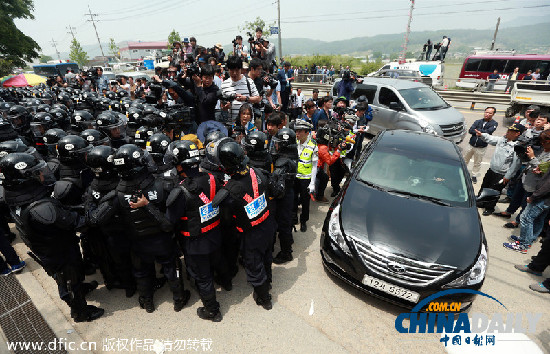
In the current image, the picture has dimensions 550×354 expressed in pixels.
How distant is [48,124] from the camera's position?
4.93m

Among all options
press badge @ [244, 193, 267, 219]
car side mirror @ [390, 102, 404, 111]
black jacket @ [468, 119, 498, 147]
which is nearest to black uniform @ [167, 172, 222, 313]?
press badge @ [244, 193, 267, 219]

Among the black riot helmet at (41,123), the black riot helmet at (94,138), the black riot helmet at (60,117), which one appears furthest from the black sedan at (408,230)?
the black riot helmet at (60,117)

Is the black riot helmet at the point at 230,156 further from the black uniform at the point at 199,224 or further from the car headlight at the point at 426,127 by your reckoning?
the car headlight at the point at 426,127

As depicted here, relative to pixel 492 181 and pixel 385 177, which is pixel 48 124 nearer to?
pixel 385 177

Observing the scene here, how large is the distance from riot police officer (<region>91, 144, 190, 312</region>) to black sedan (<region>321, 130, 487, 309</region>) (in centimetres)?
201

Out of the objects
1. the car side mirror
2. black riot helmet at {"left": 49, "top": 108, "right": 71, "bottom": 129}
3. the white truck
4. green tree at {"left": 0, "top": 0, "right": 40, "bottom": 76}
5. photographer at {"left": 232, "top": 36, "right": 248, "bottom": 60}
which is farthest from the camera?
green tree at {"left": 0, "top": 0, "right": 40, "bottom": 76}

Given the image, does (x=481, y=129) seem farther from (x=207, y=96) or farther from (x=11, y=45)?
(x=11, y=45)

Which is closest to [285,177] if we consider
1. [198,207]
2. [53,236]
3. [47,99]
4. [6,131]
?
[198,207]

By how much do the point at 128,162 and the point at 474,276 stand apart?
3.82 metres

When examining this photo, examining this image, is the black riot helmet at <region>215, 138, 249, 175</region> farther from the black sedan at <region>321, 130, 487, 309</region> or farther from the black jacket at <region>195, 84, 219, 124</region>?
the black jacket at <region>195, 84, 219, 124</region>

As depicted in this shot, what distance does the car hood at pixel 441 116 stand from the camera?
788 cm

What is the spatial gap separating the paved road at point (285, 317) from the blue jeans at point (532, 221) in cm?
58

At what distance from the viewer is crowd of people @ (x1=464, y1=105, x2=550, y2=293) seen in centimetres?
378

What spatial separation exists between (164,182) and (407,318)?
10.5 feet
